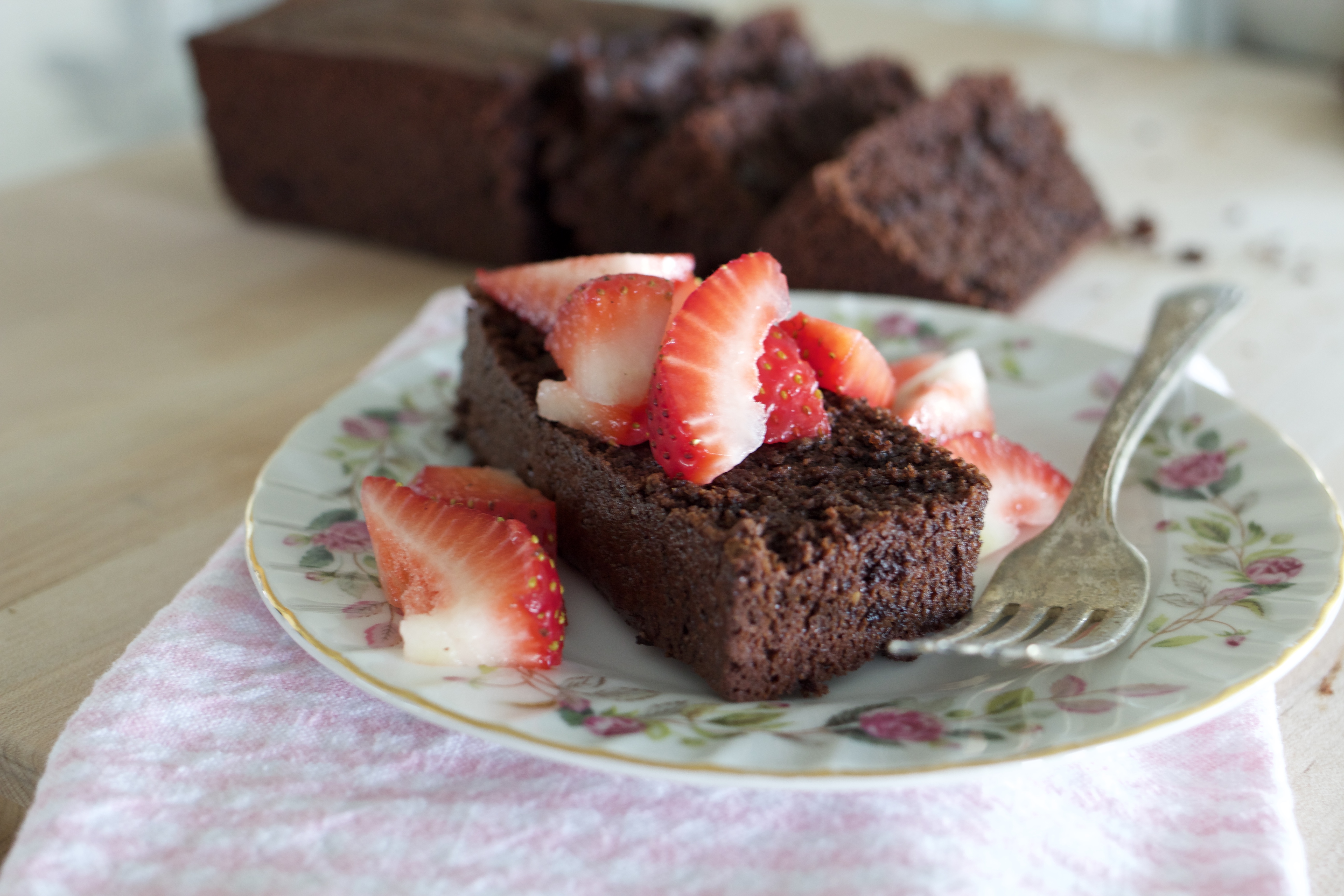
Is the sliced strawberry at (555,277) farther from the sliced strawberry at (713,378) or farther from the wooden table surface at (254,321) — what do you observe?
the wooden table surface at (254,321)

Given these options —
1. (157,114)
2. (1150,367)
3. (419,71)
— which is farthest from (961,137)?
(157,114)

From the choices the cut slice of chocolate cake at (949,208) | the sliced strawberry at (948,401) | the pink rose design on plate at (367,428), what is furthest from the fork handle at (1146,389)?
the pink rose design on plate at (367,428)

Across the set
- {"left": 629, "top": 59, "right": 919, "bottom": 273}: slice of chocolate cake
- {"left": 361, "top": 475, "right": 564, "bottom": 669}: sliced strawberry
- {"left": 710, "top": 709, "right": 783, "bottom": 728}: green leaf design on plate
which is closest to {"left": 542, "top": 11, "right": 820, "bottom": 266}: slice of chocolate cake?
Answer: {"left": 629, "top": 59, "right": 919, "bottom": 273}: slice of chocolate cake

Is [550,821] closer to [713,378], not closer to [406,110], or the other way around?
[713,378]

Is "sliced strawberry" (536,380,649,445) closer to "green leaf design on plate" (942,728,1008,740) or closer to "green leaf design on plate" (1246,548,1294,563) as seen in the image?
"green leaf design on plate" (942,728,1008,740)

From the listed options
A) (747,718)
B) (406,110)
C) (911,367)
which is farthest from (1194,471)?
(406,110)

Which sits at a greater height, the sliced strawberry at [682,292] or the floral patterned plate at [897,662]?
the sliced strawberry at [682,292]
